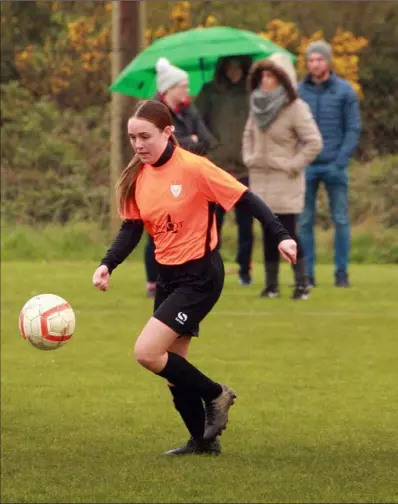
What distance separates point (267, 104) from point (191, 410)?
5962 mm

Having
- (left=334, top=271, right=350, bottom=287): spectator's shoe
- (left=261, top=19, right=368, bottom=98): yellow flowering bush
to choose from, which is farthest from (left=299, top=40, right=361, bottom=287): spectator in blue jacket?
(left=261, top=19, right=368, bottom=98): yellow flowering bush

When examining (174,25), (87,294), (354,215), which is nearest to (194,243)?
(87,294)

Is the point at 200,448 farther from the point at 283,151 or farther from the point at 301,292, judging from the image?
the point at 301,292

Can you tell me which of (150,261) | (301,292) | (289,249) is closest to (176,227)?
(289,249)

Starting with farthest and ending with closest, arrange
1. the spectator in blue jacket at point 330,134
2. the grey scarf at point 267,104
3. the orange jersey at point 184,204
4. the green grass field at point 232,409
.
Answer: the spectator in blue jacket at point 330,134, the grey scarf at point 267,104, the orange jersey at point 184,204, the green grass field at point 232,409

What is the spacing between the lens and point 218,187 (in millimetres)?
6492

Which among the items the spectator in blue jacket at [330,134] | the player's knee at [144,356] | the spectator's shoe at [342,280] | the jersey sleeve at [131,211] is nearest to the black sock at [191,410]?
the player's knee at [144,356]

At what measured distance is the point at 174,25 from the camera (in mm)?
25188

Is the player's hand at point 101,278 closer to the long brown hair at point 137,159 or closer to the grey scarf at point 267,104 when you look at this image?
the long brown hair at point 137,159

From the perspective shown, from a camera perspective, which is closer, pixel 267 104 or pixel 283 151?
pixel 267 104

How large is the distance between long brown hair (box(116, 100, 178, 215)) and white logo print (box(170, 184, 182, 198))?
0.70 ft

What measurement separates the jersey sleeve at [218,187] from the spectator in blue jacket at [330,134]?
6600 millimetres

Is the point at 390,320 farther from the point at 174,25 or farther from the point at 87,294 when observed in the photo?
the point at 174,25

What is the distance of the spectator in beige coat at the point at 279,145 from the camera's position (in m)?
12.3
